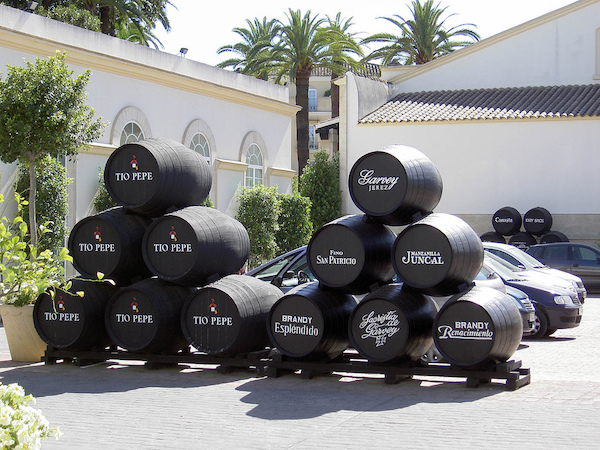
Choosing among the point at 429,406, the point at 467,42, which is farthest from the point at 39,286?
the point at 467,42

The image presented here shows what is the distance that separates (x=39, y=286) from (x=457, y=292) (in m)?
5.75

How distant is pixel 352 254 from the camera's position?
9773 mm

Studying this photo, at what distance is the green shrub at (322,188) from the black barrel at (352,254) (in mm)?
24439

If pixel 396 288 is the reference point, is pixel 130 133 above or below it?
above

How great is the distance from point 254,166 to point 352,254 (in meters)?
17.4

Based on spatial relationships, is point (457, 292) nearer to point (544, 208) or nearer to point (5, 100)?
point (5, 100)

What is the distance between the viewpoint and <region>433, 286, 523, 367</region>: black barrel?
354 inches

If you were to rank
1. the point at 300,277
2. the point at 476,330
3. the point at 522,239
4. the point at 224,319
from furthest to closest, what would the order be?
the point at 522,239
the point at 300,277
the point at 224,319
the point at 476,330

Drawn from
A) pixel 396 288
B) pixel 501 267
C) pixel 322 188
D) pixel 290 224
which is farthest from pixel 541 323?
pixel 322 188

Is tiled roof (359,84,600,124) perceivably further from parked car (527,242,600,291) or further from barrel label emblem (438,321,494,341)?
barrel label emblem (438,321,494,341)

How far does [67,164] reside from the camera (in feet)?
61.9

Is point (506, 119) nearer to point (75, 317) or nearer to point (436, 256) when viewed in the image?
point (436, 256)

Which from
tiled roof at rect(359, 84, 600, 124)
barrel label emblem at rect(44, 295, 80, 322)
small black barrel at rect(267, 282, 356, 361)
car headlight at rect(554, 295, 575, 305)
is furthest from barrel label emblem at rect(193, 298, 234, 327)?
tiled roof at rect(359, 84, 600, 124)

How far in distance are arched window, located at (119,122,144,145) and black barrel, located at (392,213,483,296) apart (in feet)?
41.7
